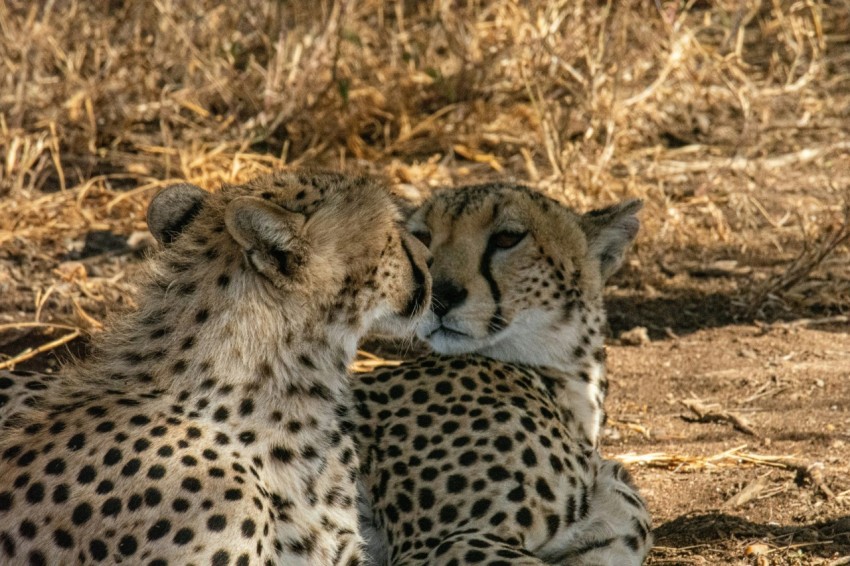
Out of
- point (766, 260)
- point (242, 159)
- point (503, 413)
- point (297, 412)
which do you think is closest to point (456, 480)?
point (503, 413)

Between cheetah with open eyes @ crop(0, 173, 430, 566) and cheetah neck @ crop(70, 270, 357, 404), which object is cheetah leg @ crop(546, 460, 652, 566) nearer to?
cheetah with open eyes @ crop(0, 173, 430, 566)

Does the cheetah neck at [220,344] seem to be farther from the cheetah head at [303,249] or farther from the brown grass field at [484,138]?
the brown grass field at [484,138]

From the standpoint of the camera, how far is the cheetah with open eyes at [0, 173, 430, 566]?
7.97ft

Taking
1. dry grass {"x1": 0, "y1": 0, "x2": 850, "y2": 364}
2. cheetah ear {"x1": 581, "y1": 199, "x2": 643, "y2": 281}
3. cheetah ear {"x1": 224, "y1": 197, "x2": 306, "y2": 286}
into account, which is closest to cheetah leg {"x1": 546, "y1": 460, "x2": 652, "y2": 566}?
cheetah ear {"x1": 581, "y1": 199, "x2": 643, "y2": 281}

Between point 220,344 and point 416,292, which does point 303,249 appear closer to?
point 220,344

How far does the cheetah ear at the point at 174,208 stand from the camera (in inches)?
109

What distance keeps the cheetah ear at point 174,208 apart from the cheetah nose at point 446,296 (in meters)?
0.72

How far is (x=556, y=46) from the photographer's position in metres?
5.70

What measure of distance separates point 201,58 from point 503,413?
318 cm

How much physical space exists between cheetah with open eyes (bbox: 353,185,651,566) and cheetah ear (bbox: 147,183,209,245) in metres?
0.68

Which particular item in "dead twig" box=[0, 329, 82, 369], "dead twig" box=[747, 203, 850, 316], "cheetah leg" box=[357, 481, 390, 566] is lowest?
"dead twig" box=[0, 329, 82, 369]

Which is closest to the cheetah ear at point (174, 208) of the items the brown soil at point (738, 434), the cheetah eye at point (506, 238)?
the cheetah eye at point (506, 238)

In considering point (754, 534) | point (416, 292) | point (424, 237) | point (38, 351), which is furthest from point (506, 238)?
point (38, 351)

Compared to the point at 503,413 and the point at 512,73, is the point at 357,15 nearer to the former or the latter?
the point at 512,73
